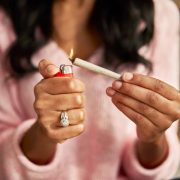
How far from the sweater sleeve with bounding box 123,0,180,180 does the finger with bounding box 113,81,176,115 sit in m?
0.23

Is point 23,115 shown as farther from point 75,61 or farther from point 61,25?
point 75,61

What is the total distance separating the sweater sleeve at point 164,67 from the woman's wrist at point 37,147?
0.16 metres

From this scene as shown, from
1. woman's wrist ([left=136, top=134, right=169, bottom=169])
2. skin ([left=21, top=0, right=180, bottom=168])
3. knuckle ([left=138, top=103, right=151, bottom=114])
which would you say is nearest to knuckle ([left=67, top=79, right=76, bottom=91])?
skin ([left=21, top=0, right=180, bottom=168])

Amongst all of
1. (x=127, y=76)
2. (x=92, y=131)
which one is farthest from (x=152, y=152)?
(x=127, y=76)

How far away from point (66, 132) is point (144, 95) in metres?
0.12

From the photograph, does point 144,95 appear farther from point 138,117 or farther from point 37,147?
point 37,147

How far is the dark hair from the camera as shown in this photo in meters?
0.84

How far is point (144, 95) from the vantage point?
0.59 m

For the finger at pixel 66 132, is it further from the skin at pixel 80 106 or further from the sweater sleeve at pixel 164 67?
the sweater sleeve at pixel 164 67

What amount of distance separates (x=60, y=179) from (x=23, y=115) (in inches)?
5.7

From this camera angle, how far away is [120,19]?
879mm

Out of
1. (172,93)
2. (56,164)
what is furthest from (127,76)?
(56,164)

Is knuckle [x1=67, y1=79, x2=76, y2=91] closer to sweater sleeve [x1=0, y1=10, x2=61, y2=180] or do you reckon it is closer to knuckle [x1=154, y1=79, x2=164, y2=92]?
knuckle [x1=154, y1=79, x2=164, y2=92]

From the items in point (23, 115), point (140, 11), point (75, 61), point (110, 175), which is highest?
point (75, 61)
